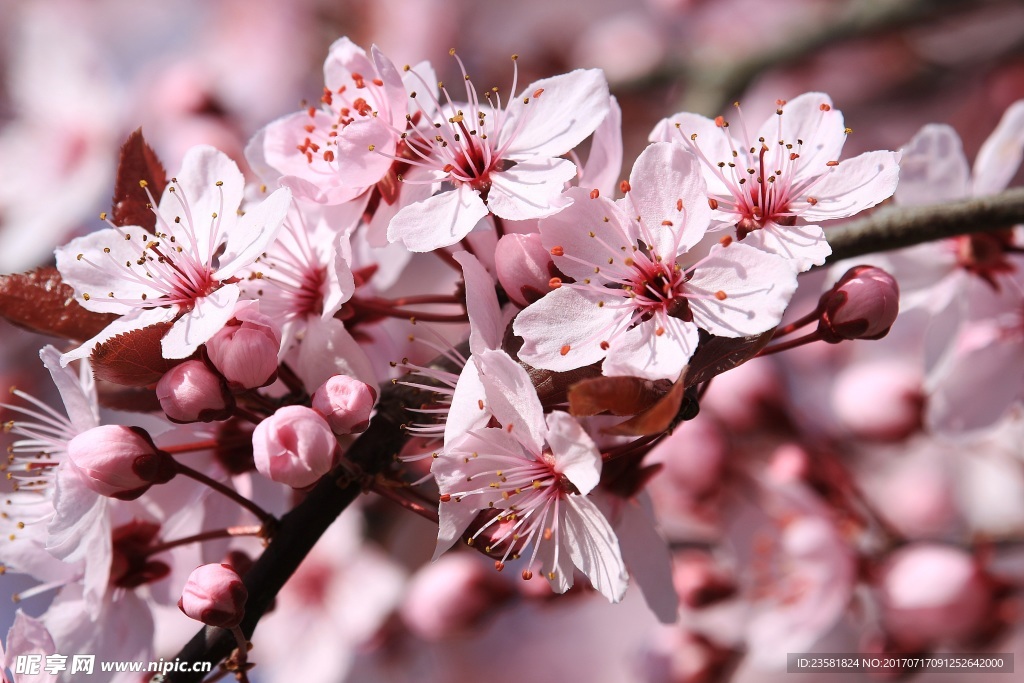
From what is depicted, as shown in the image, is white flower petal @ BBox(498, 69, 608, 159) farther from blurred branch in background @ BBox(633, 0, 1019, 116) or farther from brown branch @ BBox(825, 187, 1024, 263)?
blurred branch in background @ BBox(633, 0, 1019, 116)

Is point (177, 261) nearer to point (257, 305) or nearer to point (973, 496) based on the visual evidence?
point (257, 305)

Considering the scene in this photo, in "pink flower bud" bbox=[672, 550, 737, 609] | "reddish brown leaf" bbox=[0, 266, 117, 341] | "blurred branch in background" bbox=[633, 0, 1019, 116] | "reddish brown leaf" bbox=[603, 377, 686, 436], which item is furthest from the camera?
"blurred branch in background" bbox=[633, 0, 1019, 116]

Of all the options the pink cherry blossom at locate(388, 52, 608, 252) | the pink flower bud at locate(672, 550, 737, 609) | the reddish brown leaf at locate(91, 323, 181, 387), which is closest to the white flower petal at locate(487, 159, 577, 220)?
the pink cherry blossom at locate(388, 52, 608, 252)

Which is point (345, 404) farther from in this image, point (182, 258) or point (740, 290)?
point (740, 290)

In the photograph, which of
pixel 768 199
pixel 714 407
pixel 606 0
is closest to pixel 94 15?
pixel 606 0

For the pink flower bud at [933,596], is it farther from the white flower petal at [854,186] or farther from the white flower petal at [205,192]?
the white flower petal at [205,192]

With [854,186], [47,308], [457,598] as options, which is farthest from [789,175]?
[457,598]

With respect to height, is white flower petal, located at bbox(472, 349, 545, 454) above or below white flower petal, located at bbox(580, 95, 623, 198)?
below
